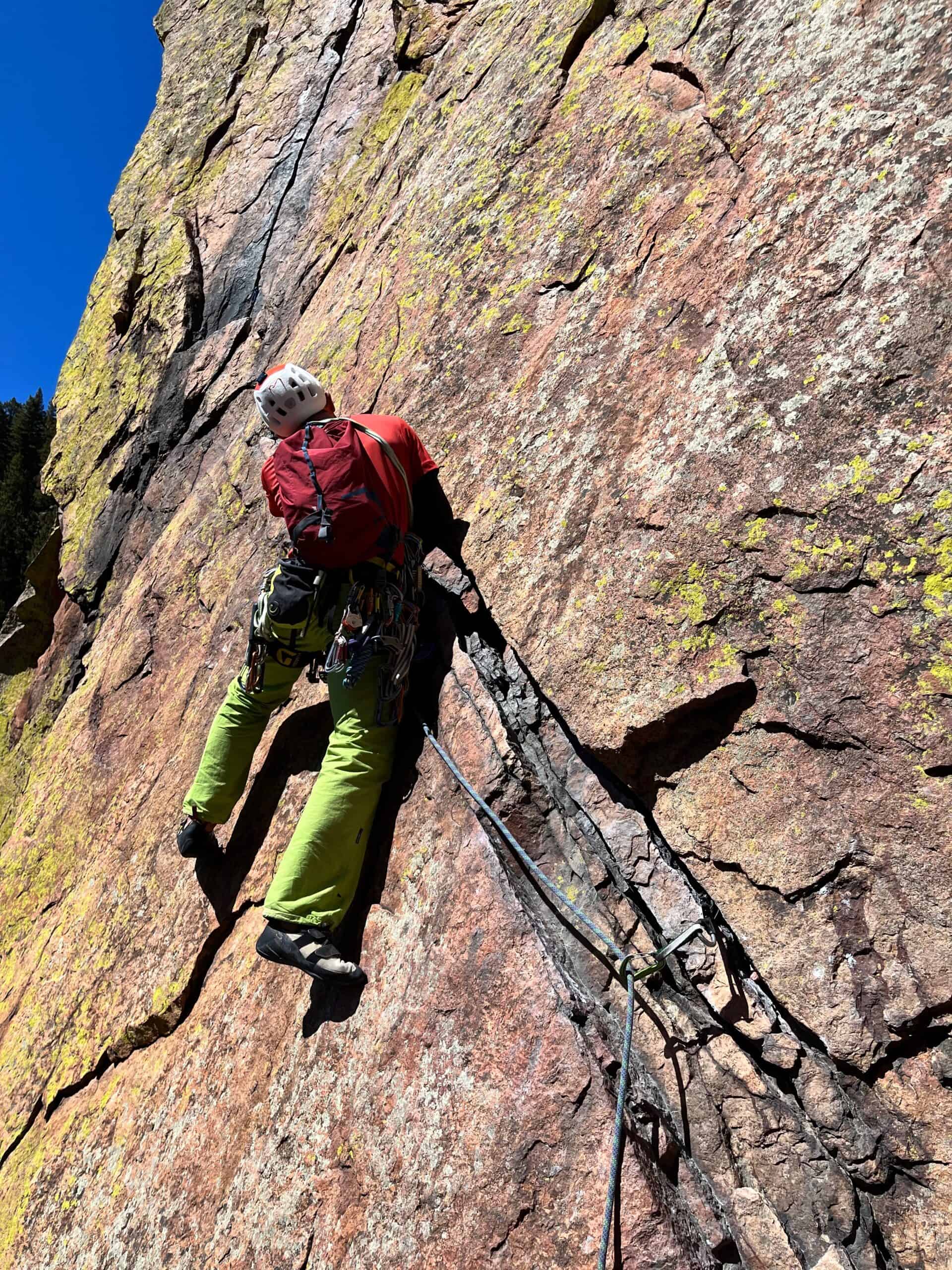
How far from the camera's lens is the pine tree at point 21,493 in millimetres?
33219

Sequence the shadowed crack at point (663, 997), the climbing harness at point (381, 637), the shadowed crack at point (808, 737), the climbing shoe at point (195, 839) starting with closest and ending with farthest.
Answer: the shadowed crack at point (663, 997) → the shadowed crack at point (808, 737) → the climbing harness at point (381, 637) → the climbing shoe at point (195, 839)

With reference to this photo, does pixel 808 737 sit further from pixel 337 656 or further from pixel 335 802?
pixel 337 656

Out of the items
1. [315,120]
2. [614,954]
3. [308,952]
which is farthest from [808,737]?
[315,120]

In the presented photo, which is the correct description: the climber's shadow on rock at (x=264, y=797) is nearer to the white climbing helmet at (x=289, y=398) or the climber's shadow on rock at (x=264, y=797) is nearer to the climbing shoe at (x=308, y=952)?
the climbing shoe at (x=308, y=952)

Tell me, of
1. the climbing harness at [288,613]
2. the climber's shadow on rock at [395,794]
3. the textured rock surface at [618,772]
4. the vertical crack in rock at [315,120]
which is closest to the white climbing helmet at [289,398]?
the climbing harness at [288,613]

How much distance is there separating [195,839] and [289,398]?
8.95 ft

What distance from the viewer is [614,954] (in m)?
3.46

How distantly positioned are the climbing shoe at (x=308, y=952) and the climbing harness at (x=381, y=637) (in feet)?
3.52

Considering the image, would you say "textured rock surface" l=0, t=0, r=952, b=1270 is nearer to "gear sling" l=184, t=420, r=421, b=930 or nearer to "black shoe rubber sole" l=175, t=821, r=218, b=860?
"black shoe rubber sole" l=175, t=821, r=218, b=860

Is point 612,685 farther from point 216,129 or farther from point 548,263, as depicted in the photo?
point 216,129

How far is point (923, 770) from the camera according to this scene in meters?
2.94

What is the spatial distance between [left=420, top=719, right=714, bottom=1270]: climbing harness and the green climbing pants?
0.32 metres

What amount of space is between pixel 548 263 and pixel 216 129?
9.34m

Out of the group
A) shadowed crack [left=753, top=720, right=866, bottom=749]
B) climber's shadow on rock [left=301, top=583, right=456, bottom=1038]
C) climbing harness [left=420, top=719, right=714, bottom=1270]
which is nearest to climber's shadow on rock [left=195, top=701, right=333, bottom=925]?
climber's shadow on rock [left=301, top=583, right=456, bottom=1038]
